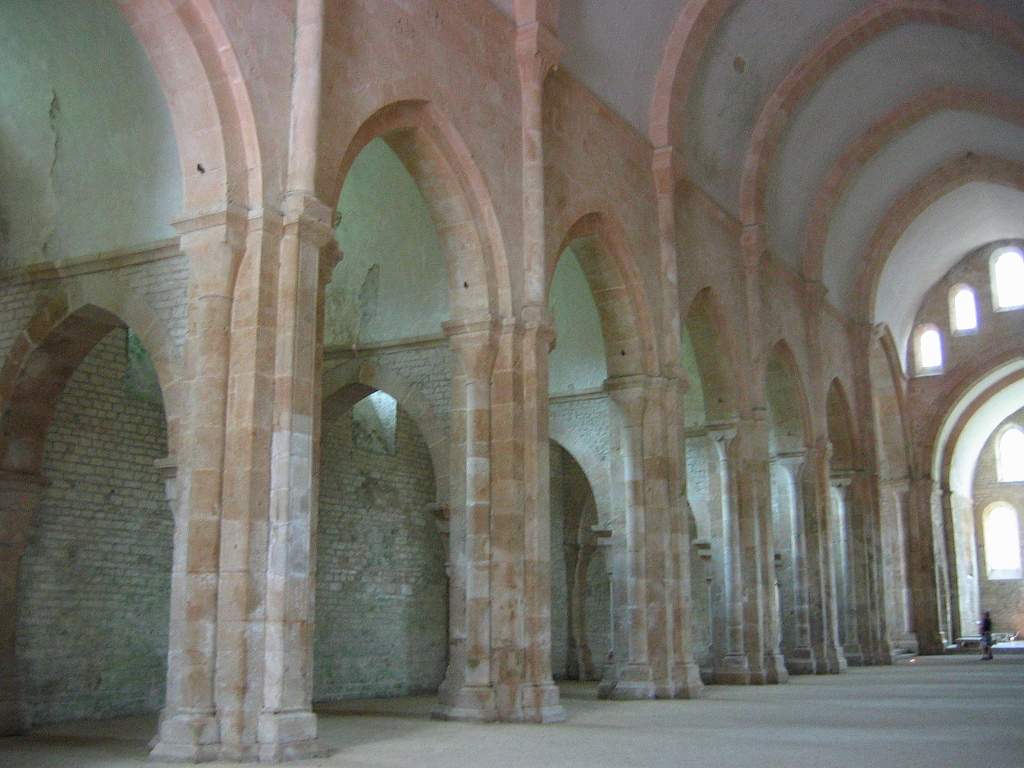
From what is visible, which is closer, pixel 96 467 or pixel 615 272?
pixel 96 467

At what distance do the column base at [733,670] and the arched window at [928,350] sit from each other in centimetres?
1720

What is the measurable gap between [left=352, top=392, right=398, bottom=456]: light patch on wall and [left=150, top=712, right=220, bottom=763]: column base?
9.80 m

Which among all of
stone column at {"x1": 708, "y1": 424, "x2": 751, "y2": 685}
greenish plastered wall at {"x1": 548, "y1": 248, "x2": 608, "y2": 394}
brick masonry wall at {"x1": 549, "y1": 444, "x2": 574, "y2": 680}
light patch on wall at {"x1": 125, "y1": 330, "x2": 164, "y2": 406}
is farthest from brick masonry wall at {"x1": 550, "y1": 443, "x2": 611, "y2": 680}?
light patch on wall at {"x1": 125, "y1": 330, "x2": 164, "y2": 406}

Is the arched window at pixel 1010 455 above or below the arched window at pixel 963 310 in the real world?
below

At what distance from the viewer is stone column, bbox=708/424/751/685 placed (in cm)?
1869

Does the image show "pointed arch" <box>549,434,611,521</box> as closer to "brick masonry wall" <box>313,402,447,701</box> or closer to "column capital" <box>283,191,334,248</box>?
"brick masonry wall" <box>313,402,447,701</box>

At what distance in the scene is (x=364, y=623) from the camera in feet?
59.0

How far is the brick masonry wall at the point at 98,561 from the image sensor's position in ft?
41.5

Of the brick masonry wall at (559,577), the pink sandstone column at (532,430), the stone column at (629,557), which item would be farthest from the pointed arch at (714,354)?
the pink sandstone column at (532,430)

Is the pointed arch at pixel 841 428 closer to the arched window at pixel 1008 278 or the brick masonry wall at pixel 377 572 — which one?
the arched window at pixel 1008 278

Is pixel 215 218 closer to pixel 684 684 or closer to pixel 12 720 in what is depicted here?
pixel 12 720

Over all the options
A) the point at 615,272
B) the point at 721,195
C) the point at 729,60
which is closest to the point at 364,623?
the point at 615,272

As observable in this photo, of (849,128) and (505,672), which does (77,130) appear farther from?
(849,128)

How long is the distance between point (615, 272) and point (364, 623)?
6.67 meters
